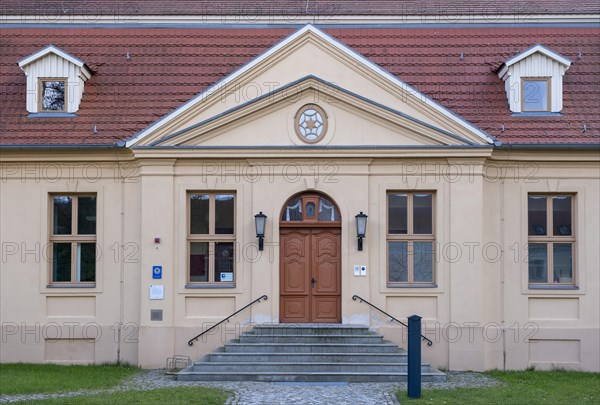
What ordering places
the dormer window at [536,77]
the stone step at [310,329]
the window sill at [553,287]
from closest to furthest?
the stone step at [310,329] → the window sill at [553,287] → the dormer window at [536,77]

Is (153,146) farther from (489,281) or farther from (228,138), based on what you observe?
(489,281)

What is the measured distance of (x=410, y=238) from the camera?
60.0ft

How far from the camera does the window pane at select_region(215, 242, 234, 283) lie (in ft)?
60.1

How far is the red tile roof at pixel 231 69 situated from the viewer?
18.8 meters

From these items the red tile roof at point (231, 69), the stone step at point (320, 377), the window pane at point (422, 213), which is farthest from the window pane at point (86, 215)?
the window pane at point (422, 213)

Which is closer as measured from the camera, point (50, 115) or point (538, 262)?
point (538, 262)

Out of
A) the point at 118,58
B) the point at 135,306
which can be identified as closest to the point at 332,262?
the point at 135,306

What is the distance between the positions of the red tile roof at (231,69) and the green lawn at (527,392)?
16.9 ft

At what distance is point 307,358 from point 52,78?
8943mm

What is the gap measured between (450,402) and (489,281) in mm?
5415

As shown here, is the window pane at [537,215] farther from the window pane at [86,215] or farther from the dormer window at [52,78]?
the dormer window at [52,78]

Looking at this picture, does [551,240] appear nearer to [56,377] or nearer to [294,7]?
[294,7]

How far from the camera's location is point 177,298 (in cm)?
1805

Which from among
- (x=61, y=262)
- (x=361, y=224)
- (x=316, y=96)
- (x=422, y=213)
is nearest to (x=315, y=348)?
(x=361, y=224)
